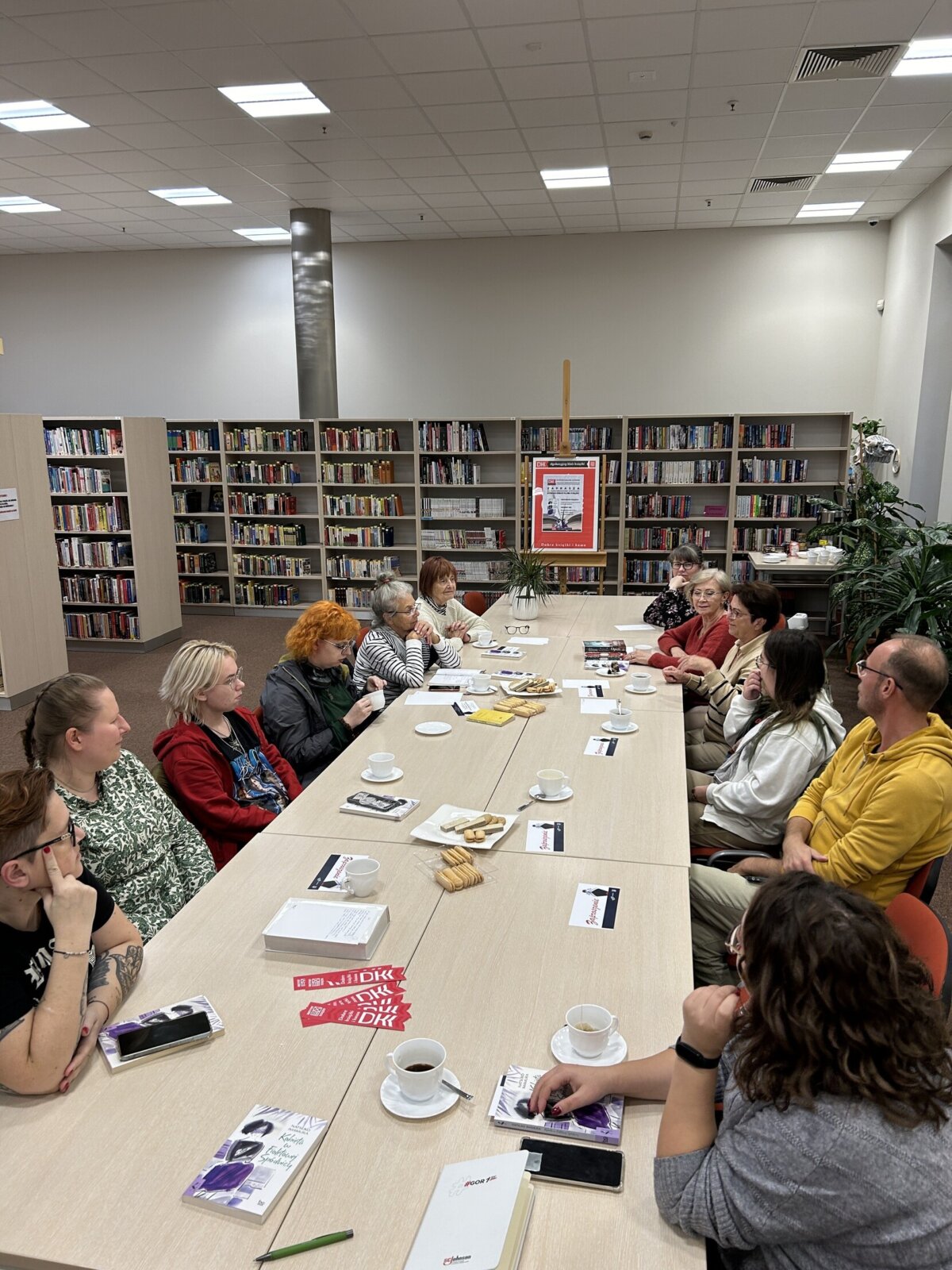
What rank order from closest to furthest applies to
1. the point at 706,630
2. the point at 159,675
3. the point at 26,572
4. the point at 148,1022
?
1. the point at 148,1022
2. the point at 706,630
3. the point at 26,572
4. the point at 159,675

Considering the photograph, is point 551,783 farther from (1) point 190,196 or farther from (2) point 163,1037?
(1) point 190,196

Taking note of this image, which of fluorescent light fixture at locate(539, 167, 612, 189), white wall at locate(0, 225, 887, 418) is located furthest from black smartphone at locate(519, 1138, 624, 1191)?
white wall at locate(0, 225, 887, 418)

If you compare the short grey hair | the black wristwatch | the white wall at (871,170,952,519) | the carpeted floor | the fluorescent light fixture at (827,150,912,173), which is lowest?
the carpeted floor

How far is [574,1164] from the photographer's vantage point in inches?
53.9

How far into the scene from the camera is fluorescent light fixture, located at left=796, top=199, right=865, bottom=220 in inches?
309

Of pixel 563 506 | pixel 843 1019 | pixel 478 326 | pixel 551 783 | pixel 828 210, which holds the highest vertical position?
pixel 828 210

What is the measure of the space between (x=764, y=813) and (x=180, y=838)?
1889mm

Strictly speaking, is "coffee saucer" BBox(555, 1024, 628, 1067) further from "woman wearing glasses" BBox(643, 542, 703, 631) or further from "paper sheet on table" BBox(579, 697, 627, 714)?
"woman wearing glasses" BBox(643, 542, 703, 631)

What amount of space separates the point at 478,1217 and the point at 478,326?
910 centimetres

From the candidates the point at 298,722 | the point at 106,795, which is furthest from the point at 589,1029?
the point at 298,722

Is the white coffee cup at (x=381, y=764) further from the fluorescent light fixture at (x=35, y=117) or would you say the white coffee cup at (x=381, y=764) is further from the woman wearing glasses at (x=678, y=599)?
the fluorescent light fixture at (x=35, y=117)

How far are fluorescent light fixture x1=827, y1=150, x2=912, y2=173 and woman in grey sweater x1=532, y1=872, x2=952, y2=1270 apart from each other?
273 inches

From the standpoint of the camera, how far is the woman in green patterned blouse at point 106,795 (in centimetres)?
222

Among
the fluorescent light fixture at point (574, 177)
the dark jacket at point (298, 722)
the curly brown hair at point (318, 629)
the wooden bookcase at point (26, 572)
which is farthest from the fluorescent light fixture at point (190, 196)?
the dark jacket at point (298, 722)
